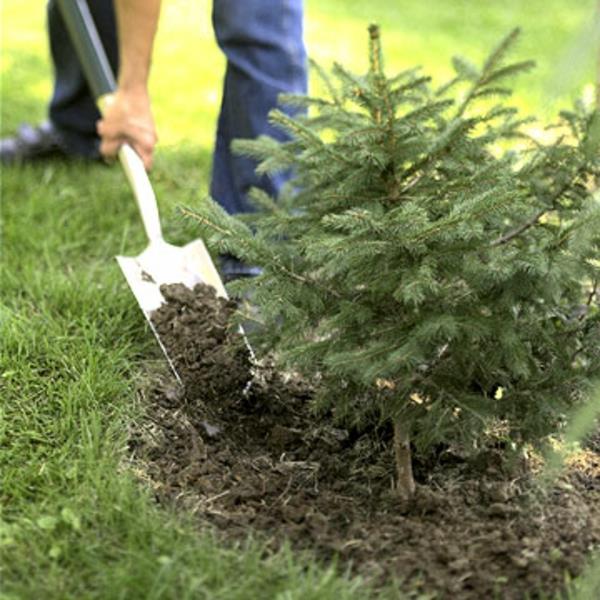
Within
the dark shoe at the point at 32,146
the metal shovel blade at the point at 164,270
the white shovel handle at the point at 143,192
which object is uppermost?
the dark shoe at the point at 32,146

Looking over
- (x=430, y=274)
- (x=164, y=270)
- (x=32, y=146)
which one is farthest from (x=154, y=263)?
(x=32, y=146)

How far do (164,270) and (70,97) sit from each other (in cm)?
132

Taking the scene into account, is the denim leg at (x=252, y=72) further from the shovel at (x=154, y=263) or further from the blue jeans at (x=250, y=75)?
the shovel at (x=154, y=263)

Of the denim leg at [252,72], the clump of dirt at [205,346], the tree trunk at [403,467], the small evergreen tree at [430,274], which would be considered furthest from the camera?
the denim leg at [252,72]

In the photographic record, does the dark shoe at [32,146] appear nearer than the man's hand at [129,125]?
No

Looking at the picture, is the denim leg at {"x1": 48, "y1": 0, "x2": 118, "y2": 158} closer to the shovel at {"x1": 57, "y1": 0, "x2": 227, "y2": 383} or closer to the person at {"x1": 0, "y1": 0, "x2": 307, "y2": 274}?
the person at {"x1": 0, "y1": 0, "x2": 307, "y2": 274}

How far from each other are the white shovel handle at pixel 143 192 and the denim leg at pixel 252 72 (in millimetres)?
245

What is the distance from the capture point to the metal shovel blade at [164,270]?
7.80ft

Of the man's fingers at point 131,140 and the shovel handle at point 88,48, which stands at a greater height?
the shovel handle at point 88,48

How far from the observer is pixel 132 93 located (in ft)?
9.22

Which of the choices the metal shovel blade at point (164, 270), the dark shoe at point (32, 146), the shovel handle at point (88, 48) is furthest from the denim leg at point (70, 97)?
the metal shovel blade at point (164, 270)

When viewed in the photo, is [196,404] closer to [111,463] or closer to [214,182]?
[111,463]

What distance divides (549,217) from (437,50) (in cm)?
298

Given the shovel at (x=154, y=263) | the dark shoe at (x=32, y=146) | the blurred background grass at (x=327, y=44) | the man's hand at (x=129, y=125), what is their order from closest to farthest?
the shovel at (x=154, y=263) → the man's hand at (x=129, y=125) → the dark shoe at (x=32, y=146) → the blurred background grass at (x=327, y=44)
